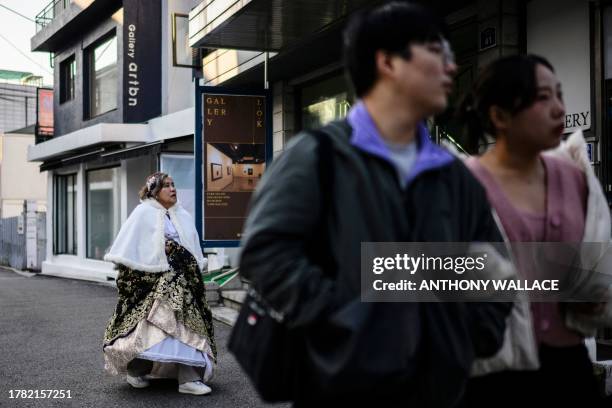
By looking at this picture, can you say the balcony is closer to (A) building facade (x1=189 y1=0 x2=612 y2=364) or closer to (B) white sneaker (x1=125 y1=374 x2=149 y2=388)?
(A) building facade (x1=189 y1=0 x2=612 y2=364)

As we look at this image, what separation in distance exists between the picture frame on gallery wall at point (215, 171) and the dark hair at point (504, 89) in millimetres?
8434

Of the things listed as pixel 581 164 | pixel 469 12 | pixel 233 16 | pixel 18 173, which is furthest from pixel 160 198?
pixel 18 173

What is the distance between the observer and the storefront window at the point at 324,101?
1052 centimetres

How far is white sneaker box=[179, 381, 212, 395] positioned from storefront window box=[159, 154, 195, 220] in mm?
10040

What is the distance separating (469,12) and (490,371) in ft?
20.9

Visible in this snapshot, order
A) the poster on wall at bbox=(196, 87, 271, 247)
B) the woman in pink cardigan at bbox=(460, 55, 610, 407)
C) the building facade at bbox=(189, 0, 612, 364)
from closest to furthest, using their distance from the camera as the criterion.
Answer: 1. the woman in pink cardigan at bbox=(460, 55, 610, 407)
2. the building facade at bbox=(189, 0, 612, 364)
3. the poster on wall at bbox=(196, 87, 271, 247)

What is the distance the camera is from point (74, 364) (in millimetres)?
7797

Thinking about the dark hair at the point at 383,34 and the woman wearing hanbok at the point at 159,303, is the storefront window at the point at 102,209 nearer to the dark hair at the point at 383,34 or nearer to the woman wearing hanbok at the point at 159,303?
the woman wearing hanbok at the point at 159,303

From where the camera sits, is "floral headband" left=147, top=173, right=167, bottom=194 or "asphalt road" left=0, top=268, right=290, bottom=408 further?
"floral headband" left=147, top=173, right=167, bottom=194

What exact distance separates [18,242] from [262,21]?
A: 20.4 meters

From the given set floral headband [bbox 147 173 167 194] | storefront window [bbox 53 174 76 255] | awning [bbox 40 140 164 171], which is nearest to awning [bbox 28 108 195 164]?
awning [bbox 40 140 164 171]

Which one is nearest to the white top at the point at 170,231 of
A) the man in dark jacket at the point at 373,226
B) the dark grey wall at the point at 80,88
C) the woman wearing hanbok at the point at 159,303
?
the woman wearing hanbok at the point at 159,303

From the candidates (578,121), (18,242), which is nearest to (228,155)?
(578,121)

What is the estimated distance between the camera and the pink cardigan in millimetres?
2230
